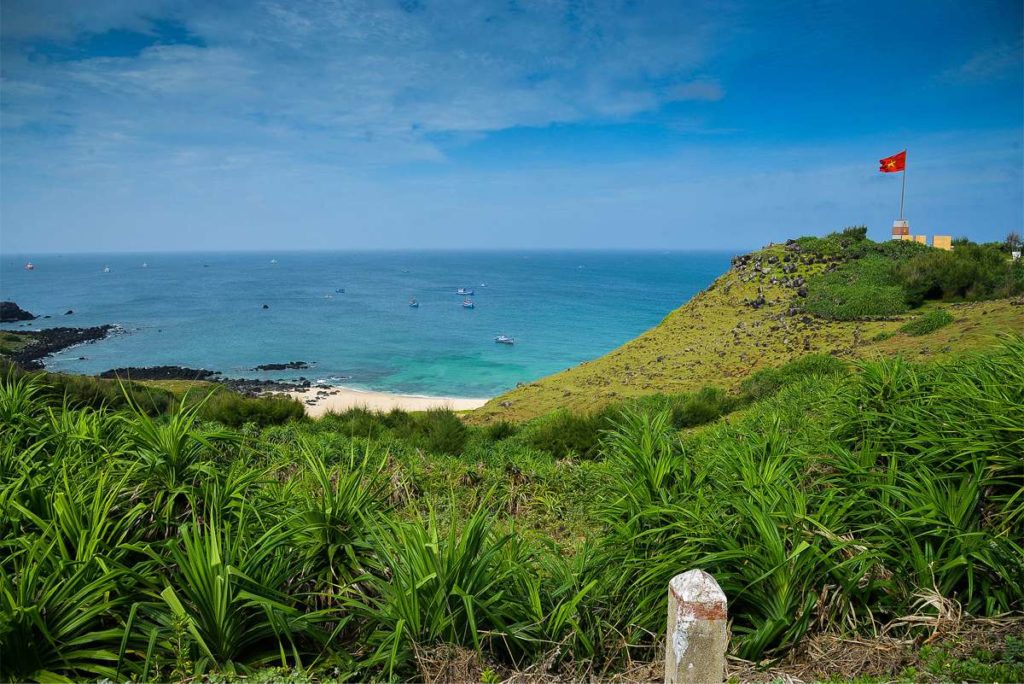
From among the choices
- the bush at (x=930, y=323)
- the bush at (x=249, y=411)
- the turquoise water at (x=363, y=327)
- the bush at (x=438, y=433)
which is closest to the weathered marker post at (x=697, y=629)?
the bush at (x=438, y=433)

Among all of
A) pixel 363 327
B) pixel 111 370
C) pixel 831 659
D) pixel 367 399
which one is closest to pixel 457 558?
pixel 831 659

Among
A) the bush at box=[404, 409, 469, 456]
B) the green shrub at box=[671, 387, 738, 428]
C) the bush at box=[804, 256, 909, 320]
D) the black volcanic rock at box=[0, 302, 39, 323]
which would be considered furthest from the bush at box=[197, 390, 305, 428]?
the black volcanic rock at box=[0, 302, 39, 323]

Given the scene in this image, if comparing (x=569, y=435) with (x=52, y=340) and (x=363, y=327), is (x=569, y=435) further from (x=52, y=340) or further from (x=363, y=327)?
(x=363, y=327)

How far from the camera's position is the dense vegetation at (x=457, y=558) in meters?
2.94

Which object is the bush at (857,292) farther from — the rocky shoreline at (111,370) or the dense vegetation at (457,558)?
the rocky shoreline at (111,370)

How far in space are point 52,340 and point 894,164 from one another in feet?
216

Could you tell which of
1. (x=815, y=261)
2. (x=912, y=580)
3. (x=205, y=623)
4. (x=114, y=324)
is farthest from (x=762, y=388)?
(x=114, y=324)

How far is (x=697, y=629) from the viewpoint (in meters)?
2.37

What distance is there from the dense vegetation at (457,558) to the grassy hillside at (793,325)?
7659 millimetres

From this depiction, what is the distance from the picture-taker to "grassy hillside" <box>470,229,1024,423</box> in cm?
1328

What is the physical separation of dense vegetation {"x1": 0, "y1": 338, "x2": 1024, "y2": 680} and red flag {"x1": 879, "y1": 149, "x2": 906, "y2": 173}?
25855mm

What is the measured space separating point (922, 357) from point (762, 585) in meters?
9.07

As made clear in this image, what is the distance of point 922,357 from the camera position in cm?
995

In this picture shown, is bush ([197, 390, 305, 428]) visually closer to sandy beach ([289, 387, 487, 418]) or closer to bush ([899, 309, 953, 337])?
bush ([899, 309, 953, 337])
